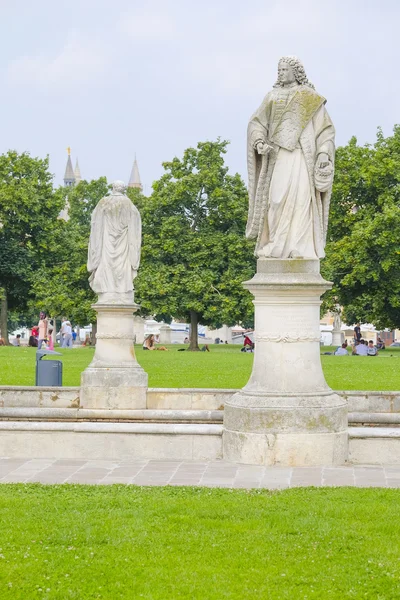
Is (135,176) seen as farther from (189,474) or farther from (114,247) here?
(189,474)

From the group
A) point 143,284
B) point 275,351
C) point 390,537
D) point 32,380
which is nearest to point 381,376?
point 32,380

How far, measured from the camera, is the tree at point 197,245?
44281mm

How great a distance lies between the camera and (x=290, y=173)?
1038cm

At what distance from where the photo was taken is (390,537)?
6.71 meters

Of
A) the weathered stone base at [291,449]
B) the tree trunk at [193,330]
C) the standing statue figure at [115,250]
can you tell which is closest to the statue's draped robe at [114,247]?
the standing statue figure at [115,250]

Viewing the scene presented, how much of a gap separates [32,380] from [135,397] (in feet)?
18.7

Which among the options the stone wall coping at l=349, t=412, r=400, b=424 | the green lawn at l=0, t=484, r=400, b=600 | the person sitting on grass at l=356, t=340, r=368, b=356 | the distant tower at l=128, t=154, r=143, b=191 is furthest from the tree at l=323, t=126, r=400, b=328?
the distant tower at l=128, t=154, r=143, b=191

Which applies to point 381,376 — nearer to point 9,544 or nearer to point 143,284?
point 9,544


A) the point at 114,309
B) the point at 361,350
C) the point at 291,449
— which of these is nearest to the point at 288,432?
the point at 291,449

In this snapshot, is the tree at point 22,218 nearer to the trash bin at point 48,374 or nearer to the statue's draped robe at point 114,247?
the trash bin at point 48,374

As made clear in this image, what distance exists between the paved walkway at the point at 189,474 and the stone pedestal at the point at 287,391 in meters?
0.21

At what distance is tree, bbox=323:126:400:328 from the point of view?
42469 mm

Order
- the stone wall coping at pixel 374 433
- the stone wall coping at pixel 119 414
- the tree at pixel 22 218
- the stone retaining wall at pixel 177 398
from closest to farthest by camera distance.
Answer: the stone wall coping at pixel 374 433 → the stone wall coping at pixel 119 414 → the stone retaining wall at pixel 177 398 → the tree at pixel 22 218

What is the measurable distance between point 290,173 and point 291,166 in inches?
3.2
